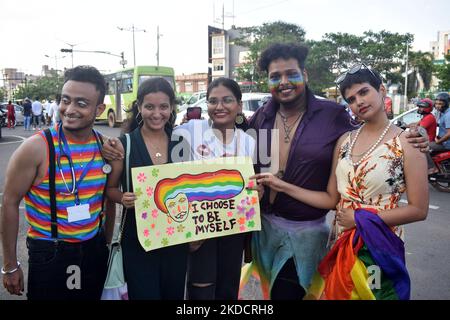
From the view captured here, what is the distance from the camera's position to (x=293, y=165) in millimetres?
2277

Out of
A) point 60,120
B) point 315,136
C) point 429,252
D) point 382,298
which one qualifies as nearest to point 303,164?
point 315,136

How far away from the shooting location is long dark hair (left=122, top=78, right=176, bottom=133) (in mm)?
2180

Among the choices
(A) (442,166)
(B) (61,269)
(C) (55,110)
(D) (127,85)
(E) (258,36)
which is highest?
(E) (258,36)

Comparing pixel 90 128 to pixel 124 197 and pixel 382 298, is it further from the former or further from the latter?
pixel 382 298

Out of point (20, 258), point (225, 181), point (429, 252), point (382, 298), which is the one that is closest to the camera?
point (382, 298)

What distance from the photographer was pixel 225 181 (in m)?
2.22

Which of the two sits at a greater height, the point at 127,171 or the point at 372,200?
the point at 127,171

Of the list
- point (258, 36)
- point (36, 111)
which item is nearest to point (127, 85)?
point (36, 111)

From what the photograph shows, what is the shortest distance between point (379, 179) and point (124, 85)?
20.2m

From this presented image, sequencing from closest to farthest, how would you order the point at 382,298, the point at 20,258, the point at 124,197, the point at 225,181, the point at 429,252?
the point at 382,298
the point at 124,197
the point at 225,181
the point at 20,258
the point at 429,252

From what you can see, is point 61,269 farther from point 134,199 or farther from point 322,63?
point 322,63

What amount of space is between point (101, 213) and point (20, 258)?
8.57ft

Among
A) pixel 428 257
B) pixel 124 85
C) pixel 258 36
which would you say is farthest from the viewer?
pixel 258 36
